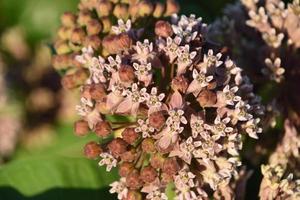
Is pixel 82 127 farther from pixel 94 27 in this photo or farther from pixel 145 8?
pixel 145 8

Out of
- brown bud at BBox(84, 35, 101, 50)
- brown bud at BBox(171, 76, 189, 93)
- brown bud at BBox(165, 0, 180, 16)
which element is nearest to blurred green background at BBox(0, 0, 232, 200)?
brown bud at BBox(165, 0, 180, 16)

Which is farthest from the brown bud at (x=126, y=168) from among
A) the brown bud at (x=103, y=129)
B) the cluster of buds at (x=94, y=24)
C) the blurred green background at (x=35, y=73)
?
the blurred green background at (x=35, y=73)

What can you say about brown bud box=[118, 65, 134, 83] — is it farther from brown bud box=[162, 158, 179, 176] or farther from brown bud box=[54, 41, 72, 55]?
brown bud box=[54, 41, 72, 55]

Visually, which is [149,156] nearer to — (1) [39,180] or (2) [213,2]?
(1) [39,180]

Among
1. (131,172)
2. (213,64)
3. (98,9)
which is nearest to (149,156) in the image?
(131,172)

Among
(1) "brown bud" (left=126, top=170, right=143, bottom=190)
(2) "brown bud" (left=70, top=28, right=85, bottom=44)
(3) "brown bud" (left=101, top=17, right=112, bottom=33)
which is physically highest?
(3) "brown bud" (left=101, top=17, right=112, bottom=33)

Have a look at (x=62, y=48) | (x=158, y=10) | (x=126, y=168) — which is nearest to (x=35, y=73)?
(x=62, y=48)

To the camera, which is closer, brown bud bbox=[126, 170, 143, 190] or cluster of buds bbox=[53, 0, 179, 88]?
brown bud bbox=[126, 170, 143, 190]

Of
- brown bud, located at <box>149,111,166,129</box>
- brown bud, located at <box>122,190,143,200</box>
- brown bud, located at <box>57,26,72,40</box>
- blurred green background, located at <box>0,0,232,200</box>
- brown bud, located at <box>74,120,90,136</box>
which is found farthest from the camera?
blurred green background, located at <box>0,0,232,200</box>
